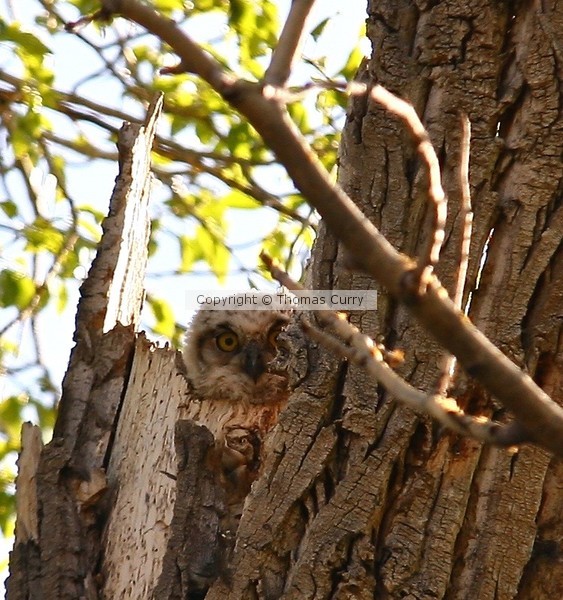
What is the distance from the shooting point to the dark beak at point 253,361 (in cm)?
384

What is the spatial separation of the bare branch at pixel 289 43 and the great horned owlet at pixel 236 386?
1.17 meters

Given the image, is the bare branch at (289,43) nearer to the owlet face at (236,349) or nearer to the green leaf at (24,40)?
the owlet face at (236,349)

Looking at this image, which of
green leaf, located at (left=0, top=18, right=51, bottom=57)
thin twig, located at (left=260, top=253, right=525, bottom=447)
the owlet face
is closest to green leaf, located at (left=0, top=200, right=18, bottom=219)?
green leaf, located at (left=0, top=18, right=51, bottom=57)

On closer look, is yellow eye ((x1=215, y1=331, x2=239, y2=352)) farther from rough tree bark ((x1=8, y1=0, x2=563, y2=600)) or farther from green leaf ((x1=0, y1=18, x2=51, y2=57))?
rough tree bark ((x1=8, y1=0, x2=563, y2=600))

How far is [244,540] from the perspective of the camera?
207 centimetres

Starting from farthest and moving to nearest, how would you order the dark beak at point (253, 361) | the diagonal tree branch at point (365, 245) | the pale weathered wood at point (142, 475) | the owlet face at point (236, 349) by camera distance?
the dark beak at point (253, 361) → the owlet face at point (236, 349) → the pale weathered wood at point (142, 475) → the diagonal tree branch at point (365, 245)

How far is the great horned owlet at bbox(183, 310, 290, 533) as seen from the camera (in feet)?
8.50

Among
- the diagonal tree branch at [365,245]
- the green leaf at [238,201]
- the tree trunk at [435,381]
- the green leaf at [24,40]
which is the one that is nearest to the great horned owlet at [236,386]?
the tree trunk at [435,381]

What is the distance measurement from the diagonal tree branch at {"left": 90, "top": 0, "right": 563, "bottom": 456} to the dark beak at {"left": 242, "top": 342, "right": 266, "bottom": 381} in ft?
8.71

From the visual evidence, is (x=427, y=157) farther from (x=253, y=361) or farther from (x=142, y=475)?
(x=253, y=361)

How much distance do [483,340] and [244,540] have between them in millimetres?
1072

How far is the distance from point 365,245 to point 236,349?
3.14 metres

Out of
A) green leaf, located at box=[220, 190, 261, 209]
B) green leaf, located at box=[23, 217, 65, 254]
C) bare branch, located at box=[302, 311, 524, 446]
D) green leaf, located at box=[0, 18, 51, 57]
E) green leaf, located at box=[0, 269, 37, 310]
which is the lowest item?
bare branch, located at box=[302, 311, 524, 446]

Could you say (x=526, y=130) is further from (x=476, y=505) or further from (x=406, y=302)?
(x=406, y=302)
